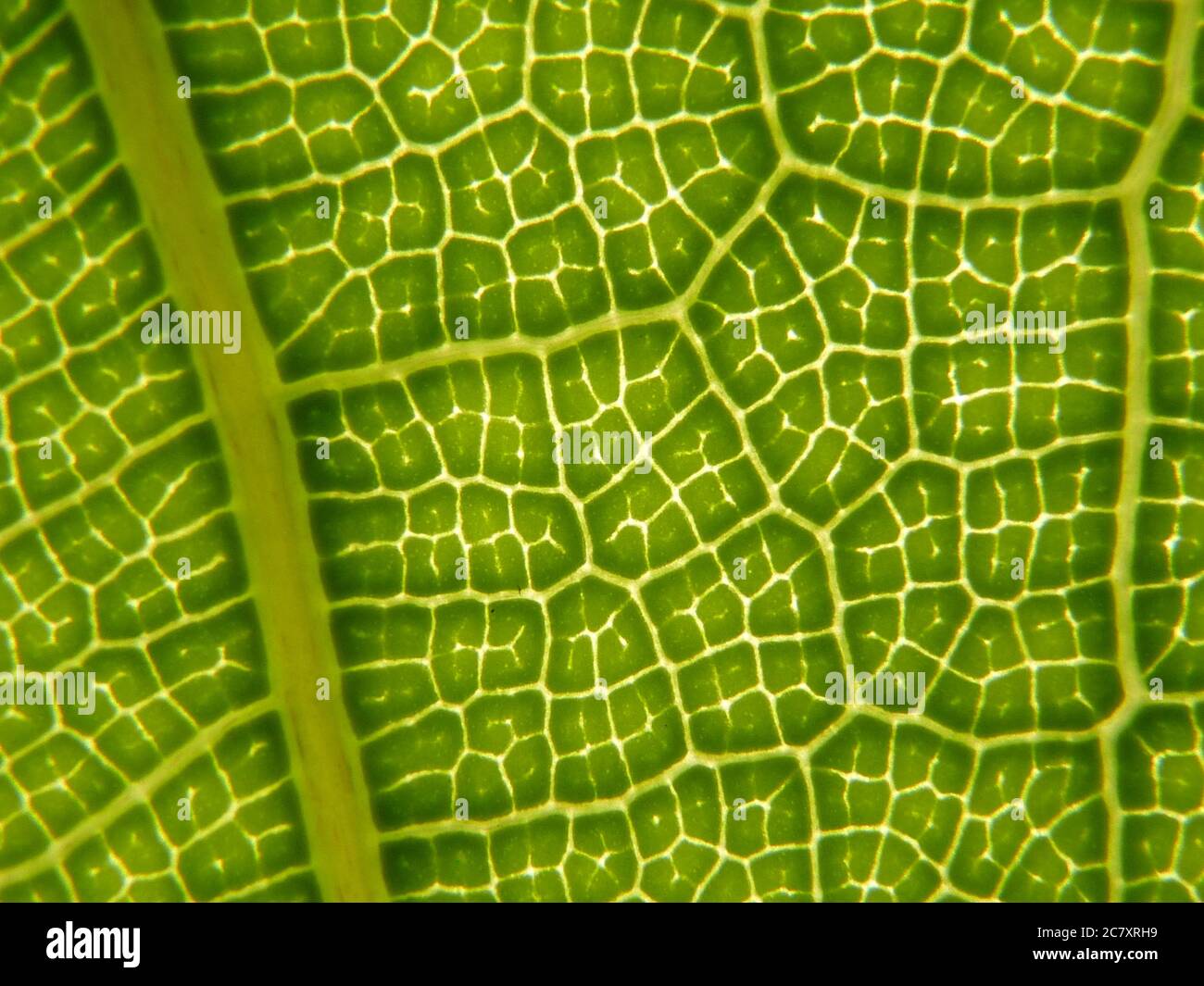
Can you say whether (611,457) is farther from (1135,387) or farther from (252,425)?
(1135,387)

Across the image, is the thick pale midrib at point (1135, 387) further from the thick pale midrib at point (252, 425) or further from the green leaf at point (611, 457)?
the thick pale midrib at point (252, 425)

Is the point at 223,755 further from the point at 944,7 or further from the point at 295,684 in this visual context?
the point at 944,7

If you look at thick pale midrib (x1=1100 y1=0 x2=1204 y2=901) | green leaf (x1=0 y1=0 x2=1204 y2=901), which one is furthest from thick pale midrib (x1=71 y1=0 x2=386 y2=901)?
thick pale midrib (x1=1100 y1=0 x2=1204 y2=901)

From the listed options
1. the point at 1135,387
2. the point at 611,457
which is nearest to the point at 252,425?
the point at 611,457
